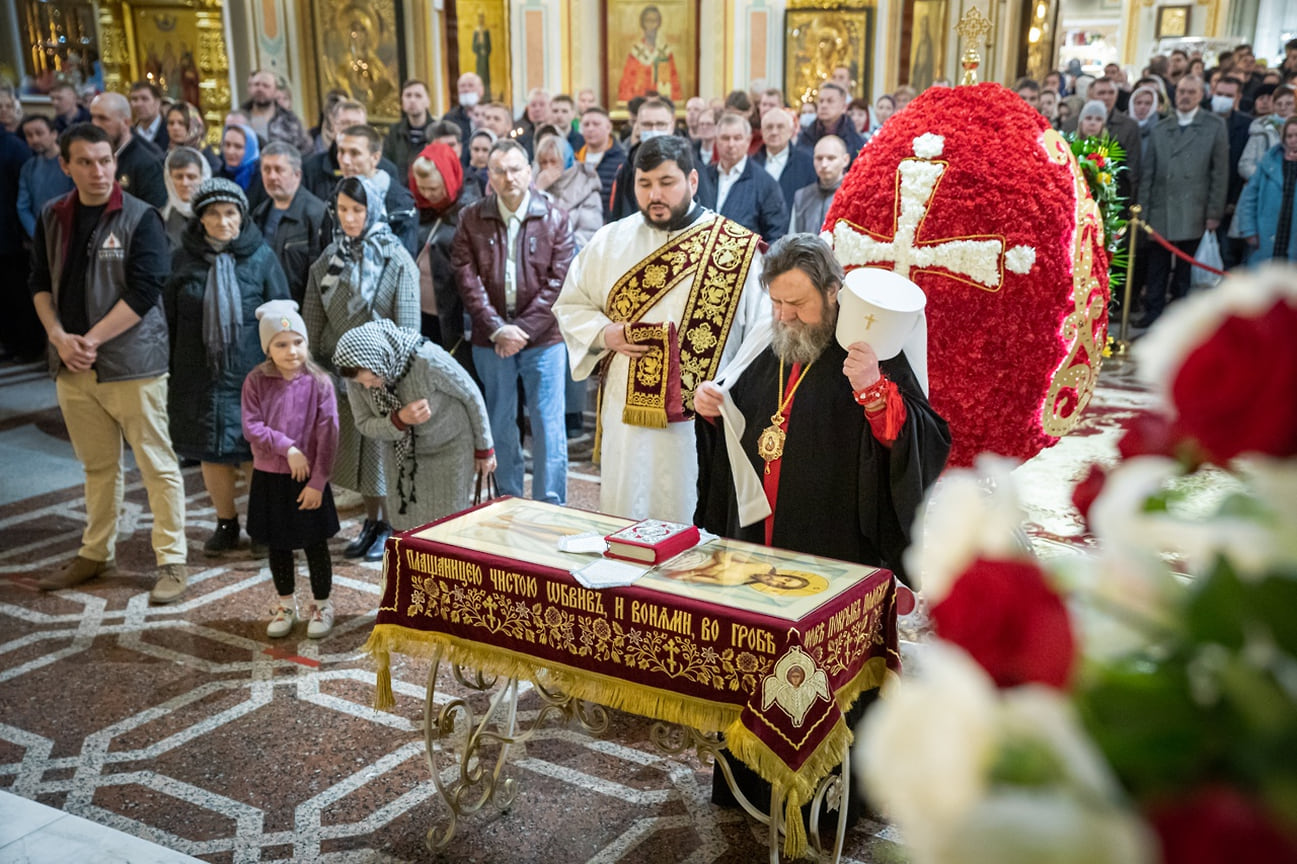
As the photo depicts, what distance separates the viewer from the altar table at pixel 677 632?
2680 mm

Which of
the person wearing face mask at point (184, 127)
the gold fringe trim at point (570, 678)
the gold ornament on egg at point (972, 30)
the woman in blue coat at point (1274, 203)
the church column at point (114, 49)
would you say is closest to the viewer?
the gold fringe trim at point (570, 678)

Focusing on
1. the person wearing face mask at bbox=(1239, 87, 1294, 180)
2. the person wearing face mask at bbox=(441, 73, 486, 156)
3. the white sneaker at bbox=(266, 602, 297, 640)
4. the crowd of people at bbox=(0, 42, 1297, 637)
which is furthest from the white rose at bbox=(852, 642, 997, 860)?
the person wearing face mask at bbox=(441, 73, 486, 156)

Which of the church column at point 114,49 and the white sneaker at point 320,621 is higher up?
the church column at point 114,49

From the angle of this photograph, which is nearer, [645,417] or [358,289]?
[645,417]

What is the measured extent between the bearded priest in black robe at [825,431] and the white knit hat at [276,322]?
2.01m

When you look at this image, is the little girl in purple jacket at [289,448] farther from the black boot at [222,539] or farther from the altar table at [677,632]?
the altar table at [677,632]

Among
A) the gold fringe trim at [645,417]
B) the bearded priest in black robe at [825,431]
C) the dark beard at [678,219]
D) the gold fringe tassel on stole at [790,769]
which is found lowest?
the gold fringe tassel on stole at [790,769]

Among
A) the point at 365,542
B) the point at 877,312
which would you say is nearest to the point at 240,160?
the point at 365,542

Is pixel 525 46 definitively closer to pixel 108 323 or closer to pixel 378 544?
pixel 378 544

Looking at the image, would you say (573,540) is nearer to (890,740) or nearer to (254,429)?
(254,429)

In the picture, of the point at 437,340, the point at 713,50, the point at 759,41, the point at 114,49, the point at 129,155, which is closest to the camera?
the point at 437,340

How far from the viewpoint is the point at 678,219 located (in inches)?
171

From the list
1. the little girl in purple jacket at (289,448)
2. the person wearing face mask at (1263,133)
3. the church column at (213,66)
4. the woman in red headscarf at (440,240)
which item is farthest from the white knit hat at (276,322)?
the church column at (213,66)

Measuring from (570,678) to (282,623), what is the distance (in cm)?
221
